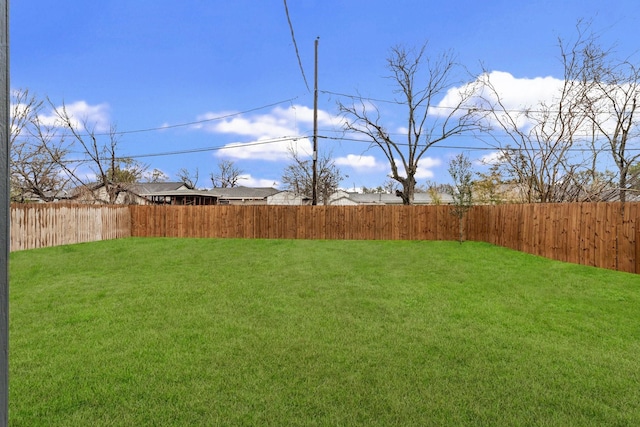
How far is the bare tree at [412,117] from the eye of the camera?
61.6 ft

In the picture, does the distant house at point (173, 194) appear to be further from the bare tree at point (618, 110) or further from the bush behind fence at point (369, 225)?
the bare tree at point (618, 110)

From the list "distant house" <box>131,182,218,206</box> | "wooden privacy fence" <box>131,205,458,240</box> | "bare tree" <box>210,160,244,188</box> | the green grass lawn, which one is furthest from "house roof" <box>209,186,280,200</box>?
the green grass lawn

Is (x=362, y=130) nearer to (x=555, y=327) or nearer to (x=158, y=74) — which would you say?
(x=158, y=74)

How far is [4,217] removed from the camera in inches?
27.0

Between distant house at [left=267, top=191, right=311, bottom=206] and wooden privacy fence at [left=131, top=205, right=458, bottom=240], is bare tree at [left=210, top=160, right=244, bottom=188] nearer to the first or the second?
distant house at [left=267, top=191, right=311, bottom=206]

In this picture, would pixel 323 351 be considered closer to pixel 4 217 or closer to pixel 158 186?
pixel 4 217

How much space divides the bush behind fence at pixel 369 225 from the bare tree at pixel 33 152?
6.04m

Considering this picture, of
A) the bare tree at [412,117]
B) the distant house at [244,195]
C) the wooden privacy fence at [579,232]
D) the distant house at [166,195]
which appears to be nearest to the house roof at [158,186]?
the distant house at [166,195]

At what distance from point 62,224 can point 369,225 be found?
1018 centimetres

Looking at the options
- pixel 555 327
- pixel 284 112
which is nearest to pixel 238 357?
pixel 555 327

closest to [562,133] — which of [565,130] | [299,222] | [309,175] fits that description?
[565,130]

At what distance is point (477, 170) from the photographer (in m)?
A: 23.9

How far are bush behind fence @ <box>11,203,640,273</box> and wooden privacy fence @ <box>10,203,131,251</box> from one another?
3 centimetres

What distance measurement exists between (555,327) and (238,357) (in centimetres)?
302
